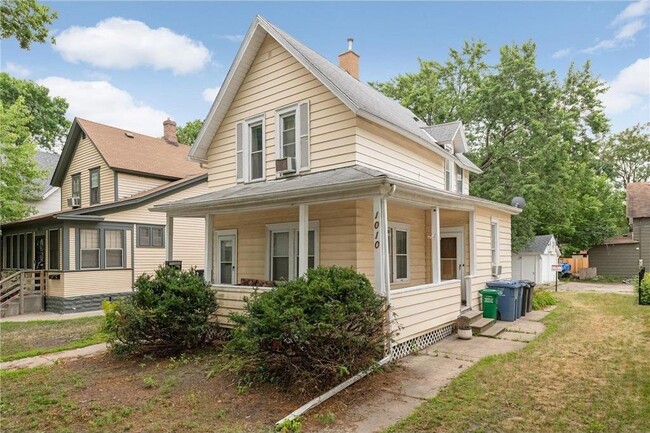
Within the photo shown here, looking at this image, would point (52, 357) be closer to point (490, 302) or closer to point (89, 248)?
point (89, 248)

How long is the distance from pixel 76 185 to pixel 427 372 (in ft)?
64.9

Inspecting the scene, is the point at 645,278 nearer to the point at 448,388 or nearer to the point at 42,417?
the point at 448,388

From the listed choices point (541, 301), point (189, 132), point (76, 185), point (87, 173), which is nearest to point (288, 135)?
point (541, 301)

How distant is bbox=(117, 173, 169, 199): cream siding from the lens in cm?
1814

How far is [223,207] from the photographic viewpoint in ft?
30.0

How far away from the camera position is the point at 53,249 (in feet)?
51.9

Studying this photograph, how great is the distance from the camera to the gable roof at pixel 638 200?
25812mm

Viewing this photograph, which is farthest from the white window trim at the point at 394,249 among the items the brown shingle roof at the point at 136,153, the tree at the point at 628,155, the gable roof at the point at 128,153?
the tree at the point at 628,155

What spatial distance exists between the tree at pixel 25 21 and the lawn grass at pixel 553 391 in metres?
9.61

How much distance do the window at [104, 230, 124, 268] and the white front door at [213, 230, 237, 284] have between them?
710 centimetres

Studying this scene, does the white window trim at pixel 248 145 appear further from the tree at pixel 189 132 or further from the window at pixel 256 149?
the tree at pixel 189 132

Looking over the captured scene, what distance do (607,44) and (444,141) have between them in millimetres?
7208

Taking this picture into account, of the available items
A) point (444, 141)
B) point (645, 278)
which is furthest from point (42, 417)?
point (645, 278)

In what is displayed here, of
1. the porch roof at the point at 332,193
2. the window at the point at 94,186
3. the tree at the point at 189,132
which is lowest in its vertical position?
the porch roof at the point at 332,193
